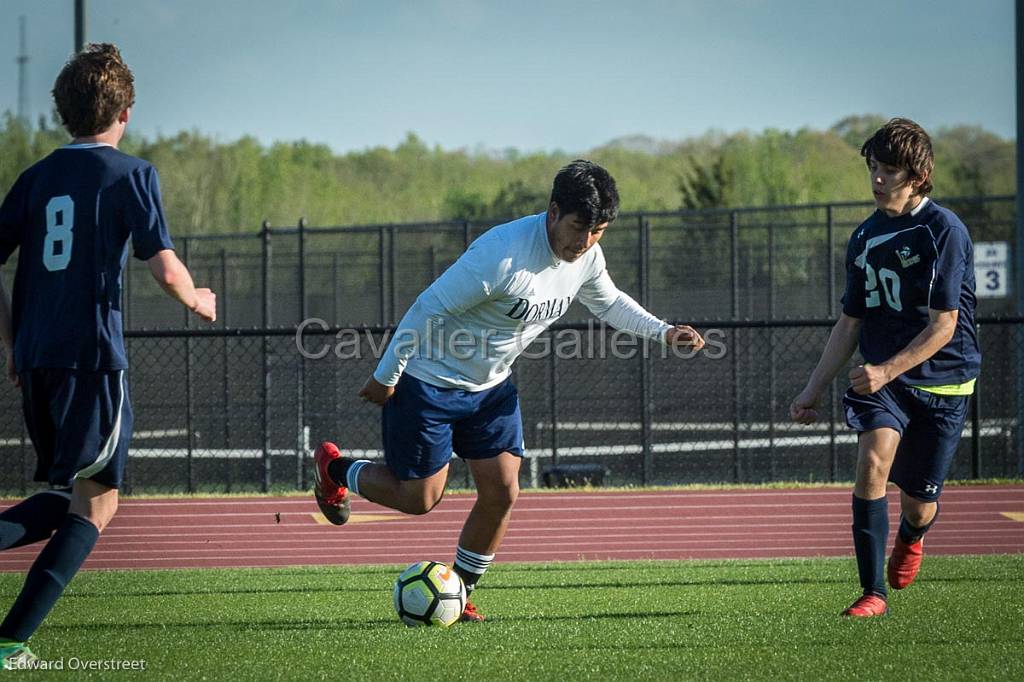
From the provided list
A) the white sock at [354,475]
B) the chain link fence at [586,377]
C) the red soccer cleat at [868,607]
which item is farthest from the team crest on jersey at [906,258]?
the chain link fence at [586,377]

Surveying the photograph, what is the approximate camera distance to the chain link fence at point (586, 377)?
14469 mm

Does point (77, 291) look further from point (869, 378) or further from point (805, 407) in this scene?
point (805, 407)

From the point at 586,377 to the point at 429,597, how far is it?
1471 cm

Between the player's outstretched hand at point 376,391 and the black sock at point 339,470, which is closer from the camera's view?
the player's outstretched hand at point 376,391

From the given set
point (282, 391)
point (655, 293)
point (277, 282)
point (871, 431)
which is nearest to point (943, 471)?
point (871, 431)

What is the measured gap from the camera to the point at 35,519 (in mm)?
4844

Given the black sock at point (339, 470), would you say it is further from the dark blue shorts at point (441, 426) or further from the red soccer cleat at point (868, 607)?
the red soccer cleat at point (868, 607)

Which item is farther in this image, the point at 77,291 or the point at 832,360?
the point at 832,360

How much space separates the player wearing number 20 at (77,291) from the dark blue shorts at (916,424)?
280cm

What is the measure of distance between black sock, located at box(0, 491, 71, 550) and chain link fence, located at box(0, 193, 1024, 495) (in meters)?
6.79

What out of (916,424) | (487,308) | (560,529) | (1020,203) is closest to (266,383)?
(560,529)

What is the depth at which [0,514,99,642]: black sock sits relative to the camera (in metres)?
4.39

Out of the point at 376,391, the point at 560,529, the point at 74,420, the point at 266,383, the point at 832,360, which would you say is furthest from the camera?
the point at 266,383

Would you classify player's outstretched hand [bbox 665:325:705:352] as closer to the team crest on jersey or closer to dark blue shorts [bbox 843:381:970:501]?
dark blue shorts [bbox 843:381:970:501]
